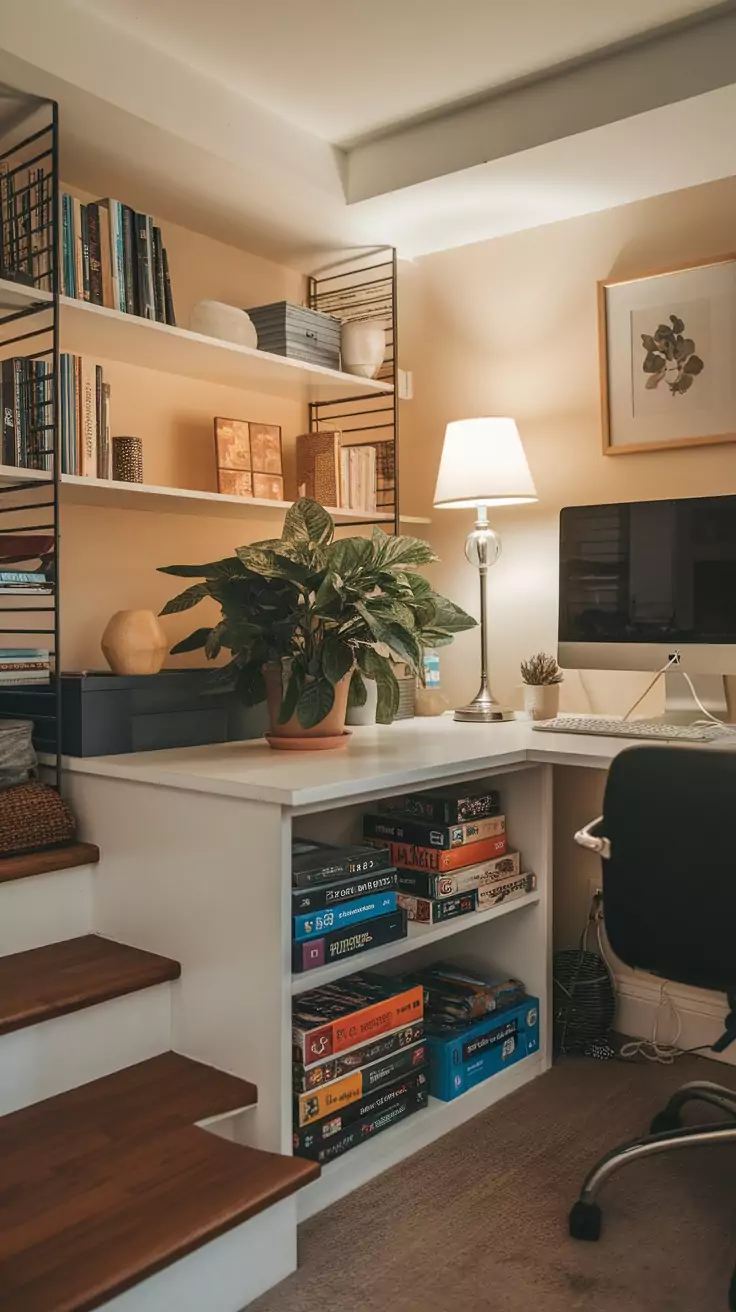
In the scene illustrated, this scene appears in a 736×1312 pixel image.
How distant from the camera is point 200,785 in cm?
178

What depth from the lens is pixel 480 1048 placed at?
7.37ft

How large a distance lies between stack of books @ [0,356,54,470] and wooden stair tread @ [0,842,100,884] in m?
0.76

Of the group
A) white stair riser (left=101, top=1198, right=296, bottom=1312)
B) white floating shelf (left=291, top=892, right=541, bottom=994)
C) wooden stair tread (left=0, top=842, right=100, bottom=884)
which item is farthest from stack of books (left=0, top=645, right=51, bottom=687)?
white stair riser (left=101, top=1198, right=296, bottom=1312)

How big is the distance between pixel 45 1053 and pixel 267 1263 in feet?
1.61

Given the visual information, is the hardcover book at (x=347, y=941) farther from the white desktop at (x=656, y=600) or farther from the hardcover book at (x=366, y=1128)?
the white desktop at (x=656, y=600)

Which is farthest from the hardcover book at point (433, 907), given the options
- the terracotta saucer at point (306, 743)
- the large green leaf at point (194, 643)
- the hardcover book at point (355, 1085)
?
the large green leaf at point (194, 643)

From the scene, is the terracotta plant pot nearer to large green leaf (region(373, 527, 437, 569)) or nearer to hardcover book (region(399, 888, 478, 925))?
large green leaf (region(373, 527, 437, 569))

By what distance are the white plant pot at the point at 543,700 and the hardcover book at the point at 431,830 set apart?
0.34 meters

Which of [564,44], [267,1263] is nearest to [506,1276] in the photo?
[267,1263]

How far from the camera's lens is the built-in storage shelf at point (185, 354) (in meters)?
2.09

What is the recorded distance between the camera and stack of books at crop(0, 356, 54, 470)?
6.66 ft

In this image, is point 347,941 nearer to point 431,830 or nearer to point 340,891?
point 340,891

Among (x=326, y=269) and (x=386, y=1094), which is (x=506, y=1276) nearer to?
(x=386, y=1094)

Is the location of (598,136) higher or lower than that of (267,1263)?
higher
